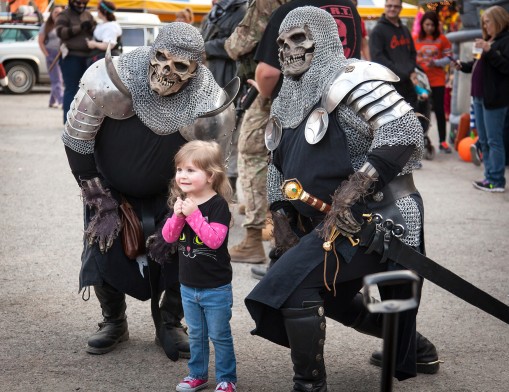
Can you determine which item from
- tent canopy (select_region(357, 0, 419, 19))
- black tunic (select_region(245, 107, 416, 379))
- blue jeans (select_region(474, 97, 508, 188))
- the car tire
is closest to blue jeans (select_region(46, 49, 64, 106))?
the car tire

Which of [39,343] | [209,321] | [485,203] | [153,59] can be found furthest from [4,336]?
[485,203]

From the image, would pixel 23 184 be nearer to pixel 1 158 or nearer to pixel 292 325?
pixel 1 158

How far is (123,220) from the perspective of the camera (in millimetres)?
4254

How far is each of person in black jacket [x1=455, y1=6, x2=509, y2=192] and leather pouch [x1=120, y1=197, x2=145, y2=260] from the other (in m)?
5.27

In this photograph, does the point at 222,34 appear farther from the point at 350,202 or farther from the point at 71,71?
the point at 71,71

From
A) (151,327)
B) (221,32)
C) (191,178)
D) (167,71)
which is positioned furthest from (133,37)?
(191,178)

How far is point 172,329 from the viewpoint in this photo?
14.7ft

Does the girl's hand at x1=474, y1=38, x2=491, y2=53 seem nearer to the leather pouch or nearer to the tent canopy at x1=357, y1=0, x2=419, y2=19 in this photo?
Result: the leather pouch

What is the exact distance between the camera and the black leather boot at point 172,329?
4320 millimetres

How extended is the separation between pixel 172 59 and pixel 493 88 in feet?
17.8

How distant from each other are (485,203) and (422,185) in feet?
3.53

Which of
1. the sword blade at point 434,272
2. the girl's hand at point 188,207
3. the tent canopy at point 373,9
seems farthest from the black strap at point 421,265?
the tent canopy at point 373,9

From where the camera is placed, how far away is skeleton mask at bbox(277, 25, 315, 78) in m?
3.79

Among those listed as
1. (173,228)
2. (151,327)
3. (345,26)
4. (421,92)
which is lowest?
(421,92)
